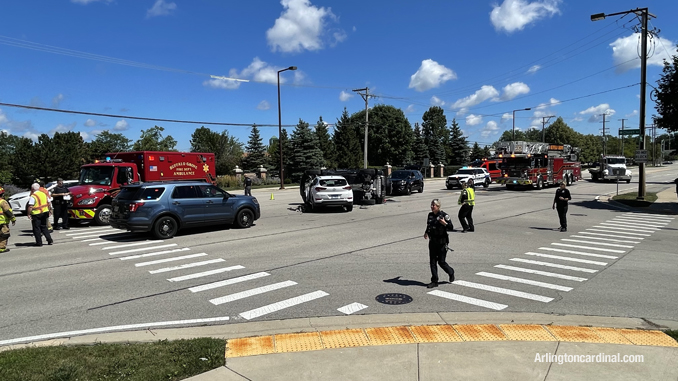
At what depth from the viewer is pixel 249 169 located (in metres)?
59.5

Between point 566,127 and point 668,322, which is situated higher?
point 566,127

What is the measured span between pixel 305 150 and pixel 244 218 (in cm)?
3692

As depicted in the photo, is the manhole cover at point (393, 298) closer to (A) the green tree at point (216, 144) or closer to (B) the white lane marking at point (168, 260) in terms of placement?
(B) the white lane marking at point (168, 260)

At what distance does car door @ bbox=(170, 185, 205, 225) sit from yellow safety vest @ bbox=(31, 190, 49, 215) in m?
3.15

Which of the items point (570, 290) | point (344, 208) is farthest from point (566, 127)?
point (570, 290)

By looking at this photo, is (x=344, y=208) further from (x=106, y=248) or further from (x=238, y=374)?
(x=238, y=374)

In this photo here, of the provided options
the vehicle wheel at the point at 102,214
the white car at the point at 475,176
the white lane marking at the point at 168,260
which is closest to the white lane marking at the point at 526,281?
the white lane marking at the point at 168,260

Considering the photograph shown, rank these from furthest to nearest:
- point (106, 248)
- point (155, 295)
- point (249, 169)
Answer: point (249, 169) → point (106, 248) → point (155, 295)

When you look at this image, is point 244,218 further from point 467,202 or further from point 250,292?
point 250,292

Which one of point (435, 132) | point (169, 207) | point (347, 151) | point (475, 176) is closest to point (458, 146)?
point (435, 132)

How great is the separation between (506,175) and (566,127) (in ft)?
243

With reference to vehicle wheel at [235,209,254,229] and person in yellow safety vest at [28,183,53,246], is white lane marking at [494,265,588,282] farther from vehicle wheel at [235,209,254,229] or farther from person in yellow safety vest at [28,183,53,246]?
person in yellow safety vest at [28,183,53,246]

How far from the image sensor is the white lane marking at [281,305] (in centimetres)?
612

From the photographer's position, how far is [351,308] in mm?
6324
